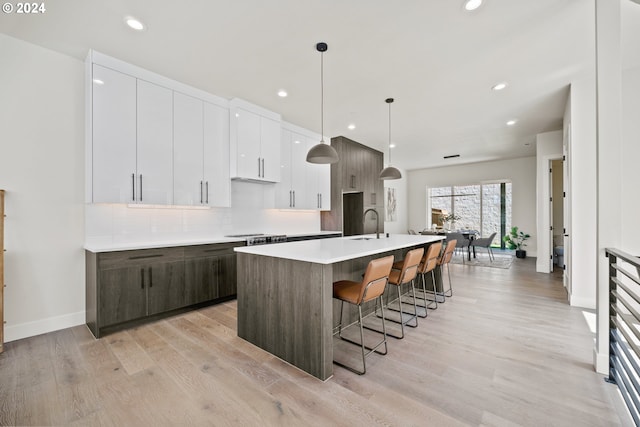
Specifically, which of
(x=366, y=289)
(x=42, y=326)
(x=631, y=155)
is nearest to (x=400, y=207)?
(x=631, y=155)

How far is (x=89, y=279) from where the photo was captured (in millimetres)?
2916

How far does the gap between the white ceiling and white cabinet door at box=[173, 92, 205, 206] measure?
1.04 ft

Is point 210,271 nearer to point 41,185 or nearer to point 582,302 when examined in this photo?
point 41,185

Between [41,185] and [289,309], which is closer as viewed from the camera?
[289,309]

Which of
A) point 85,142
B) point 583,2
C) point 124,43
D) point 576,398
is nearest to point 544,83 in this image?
point 583,2

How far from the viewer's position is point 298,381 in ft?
6.47

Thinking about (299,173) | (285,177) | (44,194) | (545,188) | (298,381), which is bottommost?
(298,381)

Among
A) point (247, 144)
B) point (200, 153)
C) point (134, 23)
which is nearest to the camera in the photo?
point (134, 23)

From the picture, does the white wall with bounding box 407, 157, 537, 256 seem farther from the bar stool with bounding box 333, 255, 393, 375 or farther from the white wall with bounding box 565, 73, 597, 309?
the bar stool with bounding box 333, 255, 393, 375

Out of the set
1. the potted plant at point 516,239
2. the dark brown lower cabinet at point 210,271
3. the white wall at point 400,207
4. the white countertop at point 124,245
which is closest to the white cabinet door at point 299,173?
the dark brown lower cabinet at point 210,271

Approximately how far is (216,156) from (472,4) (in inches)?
131

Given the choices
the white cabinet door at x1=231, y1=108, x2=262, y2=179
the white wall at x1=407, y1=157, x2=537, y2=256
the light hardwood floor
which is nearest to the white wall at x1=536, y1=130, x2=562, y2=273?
the white wall at x1=407, y1=157, x2=537, y2=256

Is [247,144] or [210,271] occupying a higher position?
[247,144]

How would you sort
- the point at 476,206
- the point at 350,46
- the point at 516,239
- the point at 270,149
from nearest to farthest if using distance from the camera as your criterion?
the point at 350,46 < the point at 270,149 < the point at 516,239 < the point at 476,206
